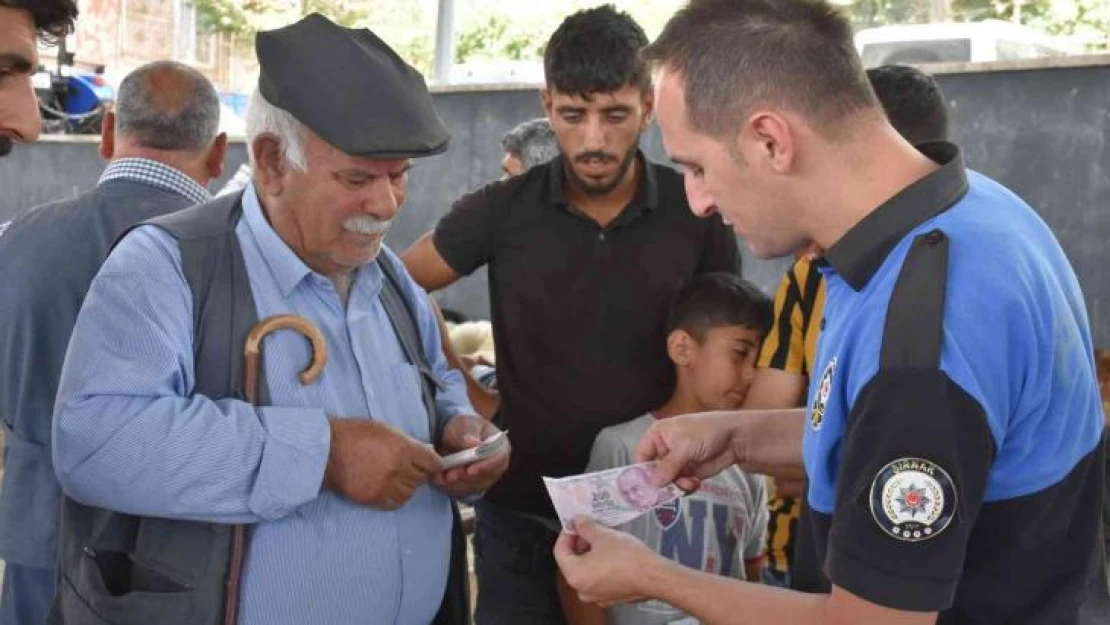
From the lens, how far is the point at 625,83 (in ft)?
10.1

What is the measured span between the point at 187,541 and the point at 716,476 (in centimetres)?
129

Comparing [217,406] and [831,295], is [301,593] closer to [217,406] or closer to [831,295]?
[217,406]

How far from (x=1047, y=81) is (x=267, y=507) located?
4582 mm

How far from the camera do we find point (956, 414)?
1.41 metres

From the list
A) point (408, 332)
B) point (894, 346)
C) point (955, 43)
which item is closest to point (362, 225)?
point (408, 332)

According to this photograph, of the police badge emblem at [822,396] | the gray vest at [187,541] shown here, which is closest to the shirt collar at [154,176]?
the gray vest at [187,541]

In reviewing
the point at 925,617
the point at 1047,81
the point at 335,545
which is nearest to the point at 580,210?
the point at 335,545

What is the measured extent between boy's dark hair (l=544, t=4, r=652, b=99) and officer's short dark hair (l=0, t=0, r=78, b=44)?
1474 mm

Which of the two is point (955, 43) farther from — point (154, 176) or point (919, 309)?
point (919, 309)

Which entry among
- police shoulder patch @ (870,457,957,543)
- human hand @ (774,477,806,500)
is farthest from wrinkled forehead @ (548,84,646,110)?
police shoulder patch @ (870,457,957,543)

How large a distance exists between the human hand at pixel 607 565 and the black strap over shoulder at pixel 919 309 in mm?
562

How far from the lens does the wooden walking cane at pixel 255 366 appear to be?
1.97 m

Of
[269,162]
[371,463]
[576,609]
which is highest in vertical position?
[269,162]

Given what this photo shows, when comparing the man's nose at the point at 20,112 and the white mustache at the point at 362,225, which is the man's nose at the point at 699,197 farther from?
the man's nose at the point at 20,112
